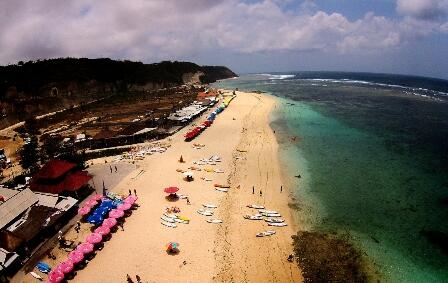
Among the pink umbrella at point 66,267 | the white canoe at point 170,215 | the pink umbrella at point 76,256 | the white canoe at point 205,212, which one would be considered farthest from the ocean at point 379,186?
the pink umbrella at point 66,267

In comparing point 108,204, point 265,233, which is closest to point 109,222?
point 108,204

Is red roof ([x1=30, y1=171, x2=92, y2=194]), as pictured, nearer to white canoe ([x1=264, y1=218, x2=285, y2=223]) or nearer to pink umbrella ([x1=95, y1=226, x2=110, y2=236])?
pink umbrella ([x1=95, y1=226, x2=110, y2=236])

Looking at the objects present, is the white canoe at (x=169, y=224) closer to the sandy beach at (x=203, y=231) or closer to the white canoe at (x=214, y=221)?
the sandy beach at (x=203, y=231)

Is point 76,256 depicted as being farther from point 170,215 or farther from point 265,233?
point 265,233

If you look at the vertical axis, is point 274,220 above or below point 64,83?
below

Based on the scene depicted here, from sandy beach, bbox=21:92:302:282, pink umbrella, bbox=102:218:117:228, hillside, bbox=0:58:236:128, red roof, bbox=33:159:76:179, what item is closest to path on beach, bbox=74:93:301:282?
sandy beach, bbox=21:92:302:282

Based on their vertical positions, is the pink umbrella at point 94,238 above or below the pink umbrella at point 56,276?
above

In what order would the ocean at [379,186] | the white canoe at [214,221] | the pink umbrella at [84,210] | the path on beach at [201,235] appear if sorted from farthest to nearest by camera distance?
the pink umbrella at [84,210] < the white canoe at [214,221] < the ocean at [379,186] < the path on beach at [201,235]
